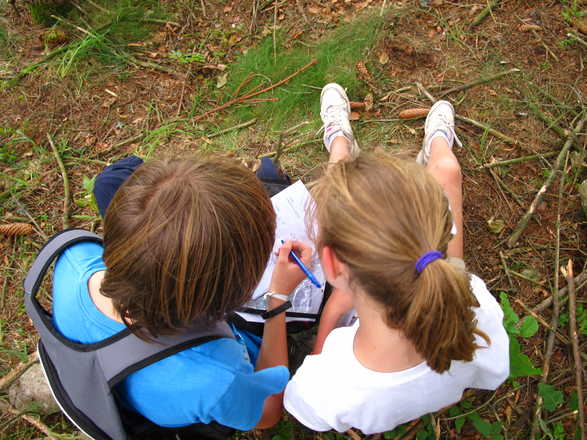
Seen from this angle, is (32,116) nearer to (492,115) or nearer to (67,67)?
(67,67)

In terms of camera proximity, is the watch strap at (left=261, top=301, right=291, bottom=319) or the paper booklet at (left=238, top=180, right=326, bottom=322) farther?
the paper booklet at (left=238, top=180, right=326, bottom=322)

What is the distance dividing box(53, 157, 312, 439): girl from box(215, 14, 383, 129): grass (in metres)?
1.80

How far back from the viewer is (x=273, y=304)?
1.70 meters

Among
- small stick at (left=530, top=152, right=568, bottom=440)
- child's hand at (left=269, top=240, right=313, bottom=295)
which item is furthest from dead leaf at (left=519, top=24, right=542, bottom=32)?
child's hand at (left=269, top=240, right=313, bottom=295)

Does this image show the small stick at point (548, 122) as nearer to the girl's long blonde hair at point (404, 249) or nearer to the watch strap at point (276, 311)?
the girl's long blonde hair at point (404, 249)

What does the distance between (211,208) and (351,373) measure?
0.71 metres

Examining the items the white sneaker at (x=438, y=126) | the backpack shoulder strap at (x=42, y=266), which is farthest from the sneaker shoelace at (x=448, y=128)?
the backpack shoulder strap at (x=42, y=266)

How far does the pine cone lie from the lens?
8.20 ft

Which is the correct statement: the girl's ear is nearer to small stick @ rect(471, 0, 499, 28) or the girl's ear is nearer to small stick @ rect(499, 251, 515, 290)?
small stick @ rect(499, 251, 515, 290)

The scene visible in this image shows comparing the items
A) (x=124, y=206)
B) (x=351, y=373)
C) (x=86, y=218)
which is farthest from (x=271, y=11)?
(x=351, y=373)

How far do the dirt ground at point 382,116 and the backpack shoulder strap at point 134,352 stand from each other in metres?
1.18

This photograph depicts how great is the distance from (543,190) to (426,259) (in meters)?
1.84

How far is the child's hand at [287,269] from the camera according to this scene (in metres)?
1.67

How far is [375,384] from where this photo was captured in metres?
1.21
